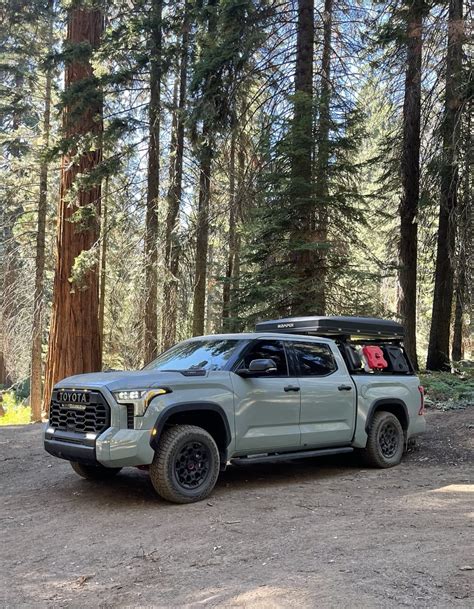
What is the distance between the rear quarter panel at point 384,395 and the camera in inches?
315

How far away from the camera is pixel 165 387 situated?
606 cm

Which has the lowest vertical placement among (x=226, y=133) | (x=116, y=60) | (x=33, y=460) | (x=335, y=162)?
(x=33, y=460)

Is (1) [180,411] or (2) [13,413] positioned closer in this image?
(1) [180,411]

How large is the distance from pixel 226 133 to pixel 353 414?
8.90 metres

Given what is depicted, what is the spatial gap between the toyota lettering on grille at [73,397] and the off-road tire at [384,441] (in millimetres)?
4123

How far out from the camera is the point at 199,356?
7219 millimetres

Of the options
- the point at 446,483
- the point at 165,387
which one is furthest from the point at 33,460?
the point at 446,483

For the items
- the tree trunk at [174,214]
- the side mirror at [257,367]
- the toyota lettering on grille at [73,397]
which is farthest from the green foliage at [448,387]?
the toyota lettering on grille at [73,397]

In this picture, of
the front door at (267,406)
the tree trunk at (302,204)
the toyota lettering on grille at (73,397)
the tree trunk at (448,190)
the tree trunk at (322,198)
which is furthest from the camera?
the tree trunk at (448,190)

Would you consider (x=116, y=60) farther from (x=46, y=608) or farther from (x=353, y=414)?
(x=46, y=608)

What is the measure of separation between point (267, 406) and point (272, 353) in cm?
77

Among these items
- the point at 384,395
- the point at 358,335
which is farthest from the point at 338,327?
the point at 384,395

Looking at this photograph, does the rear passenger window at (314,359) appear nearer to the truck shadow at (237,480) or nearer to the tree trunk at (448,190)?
the truck shadow at (237,480)

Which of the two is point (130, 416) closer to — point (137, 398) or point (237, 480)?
point (137, 398)
